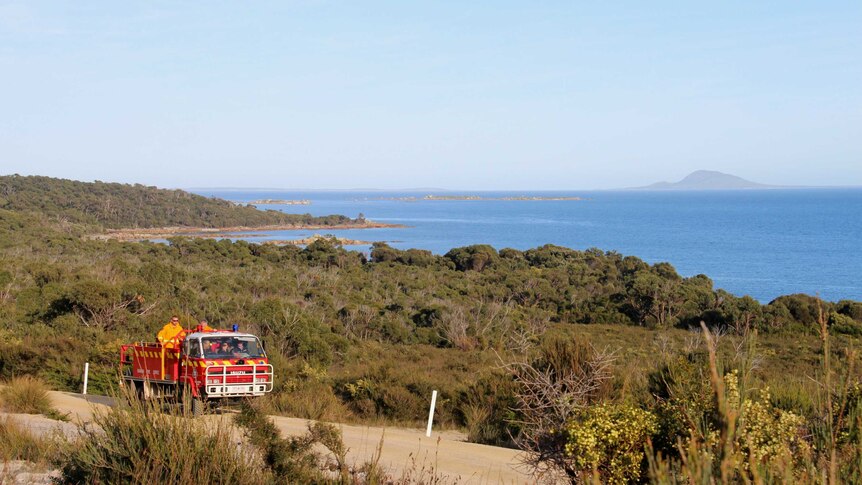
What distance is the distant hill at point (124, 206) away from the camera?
102 meters

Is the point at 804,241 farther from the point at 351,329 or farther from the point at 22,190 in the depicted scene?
the point at 22,190

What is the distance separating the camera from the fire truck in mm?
12367

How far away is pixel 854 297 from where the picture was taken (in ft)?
181

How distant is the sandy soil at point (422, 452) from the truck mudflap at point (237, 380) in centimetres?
66

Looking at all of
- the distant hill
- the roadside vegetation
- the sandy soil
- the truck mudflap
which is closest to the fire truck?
the truck mudflap

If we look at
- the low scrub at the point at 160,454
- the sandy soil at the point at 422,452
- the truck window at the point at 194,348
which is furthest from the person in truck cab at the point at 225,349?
the low scrub at the point at 160,454

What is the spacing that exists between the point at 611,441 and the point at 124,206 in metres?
129

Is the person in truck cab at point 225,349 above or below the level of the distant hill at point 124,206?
above

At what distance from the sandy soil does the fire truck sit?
0.85 meters

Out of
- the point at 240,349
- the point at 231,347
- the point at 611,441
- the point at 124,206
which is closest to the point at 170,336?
the point at 231,347

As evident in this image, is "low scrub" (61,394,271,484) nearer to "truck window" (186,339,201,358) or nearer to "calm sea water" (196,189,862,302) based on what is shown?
"truck window" (186,339,201,358)

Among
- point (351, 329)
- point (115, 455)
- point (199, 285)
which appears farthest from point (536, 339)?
point (115, 455)

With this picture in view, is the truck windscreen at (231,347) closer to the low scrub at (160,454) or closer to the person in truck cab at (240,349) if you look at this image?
the person in truck cab at (240,349)

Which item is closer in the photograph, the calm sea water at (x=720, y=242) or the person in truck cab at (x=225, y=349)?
the person in truck cab at (x=225, y=349)
